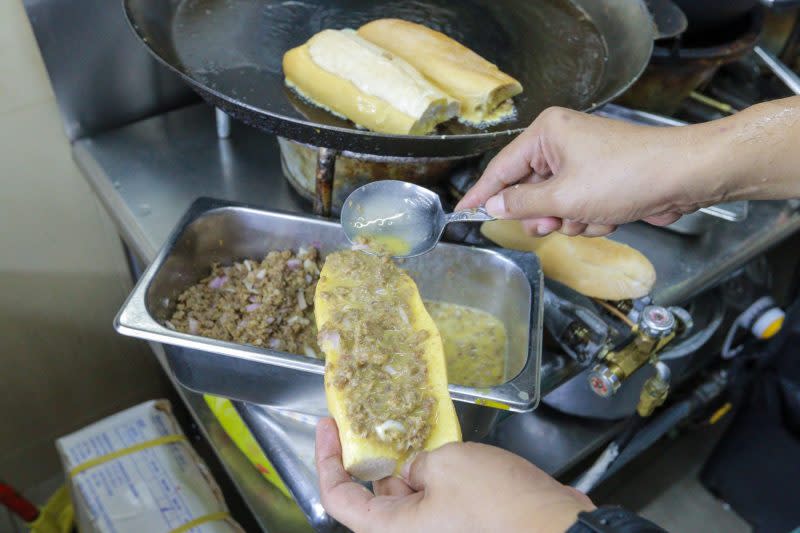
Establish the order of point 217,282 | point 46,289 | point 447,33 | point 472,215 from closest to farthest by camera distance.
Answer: point 472,215 < point 217,282 < point 447,33 < point 46,289

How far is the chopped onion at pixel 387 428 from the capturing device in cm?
76

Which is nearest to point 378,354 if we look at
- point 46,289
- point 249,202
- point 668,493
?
point 249,202

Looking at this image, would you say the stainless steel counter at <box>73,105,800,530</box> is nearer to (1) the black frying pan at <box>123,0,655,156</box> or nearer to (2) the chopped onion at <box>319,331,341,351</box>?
(1) the black frying pan at <box>123,0,655,156</box>

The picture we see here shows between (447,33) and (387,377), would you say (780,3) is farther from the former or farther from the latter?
(387,377)

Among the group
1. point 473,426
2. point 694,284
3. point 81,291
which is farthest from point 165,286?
point 694,284

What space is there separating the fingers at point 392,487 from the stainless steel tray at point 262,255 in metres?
0.14

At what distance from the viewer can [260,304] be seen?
1.05m

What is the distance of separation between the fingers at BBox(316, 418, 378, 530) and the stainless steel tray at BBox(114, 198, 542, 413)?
0.11 m

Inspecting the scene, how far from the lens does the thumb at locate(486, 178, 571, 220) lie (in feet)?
2.91

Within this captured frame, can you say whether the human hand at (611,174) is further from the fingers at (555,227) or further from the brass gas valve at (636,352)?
the brass gas valve at (636,352)

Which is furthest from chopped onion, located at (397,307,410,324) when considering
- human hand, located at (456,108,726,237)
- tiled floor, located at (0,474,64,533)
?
tiled floor, located at (0,474,64,533)

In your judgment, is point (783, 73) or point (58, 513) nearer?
point (783, 73)

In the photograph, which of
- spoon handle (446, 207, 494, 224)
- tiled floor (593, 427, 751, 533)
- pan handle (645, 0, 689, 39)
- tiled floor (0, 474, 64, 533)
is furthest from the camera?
tiled floor (593, 427, 751, 533)

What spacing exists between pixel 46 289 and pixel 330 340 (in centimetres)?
115
